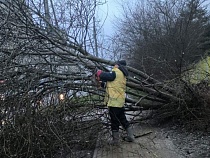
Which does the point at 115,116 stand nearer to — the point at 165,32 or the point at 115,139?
the point at 115,139

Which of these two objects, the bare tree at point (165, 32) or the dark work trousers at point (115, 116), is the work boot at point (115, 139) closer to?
the dark work trousers at point (115, 116)

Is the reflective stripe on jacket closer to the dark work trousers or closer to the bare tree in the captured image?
the dark work trousers

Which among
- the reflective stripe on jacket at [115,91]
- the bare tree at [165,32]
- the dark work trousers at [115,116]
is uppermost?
the bare tree at [165,32]

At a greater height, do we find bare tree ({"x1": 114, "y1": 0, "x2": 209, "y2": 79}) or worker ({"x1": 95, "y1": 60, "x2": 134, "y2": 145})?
bare tree ({"x1": 114, "y1": 0, "x2": 209, "y2": 79})

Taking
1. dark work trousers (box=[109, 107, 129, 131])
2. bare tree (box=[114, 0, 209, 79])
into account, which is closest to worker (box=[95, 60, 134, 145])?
dark work trousers (box=[109, 107, 129, 131])

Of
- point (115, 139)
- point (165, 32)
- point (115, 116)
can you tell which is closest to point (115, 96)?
point (115, 116)

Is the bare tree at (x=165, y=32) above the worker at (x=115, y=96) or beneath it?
above

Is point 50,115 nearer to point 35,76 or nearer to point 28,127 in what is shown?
point 28,127

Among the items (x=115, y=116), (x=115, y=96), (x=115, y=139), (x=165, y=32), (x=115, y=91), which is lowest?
(x=115, y=139)

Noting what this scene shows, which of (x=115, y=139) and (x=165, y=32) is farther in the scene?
(x=165, y=32)

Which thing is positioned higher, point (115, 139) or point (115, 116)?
point (115, 116)

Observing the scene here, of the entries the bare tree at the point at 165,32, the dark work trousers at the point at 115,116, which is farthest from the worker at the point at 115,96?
the bare tree at the point at 165,32

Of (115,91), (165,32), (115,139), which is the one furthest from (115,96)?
(165,32)

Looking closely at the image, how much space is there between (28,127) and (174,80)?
399 centimetres
